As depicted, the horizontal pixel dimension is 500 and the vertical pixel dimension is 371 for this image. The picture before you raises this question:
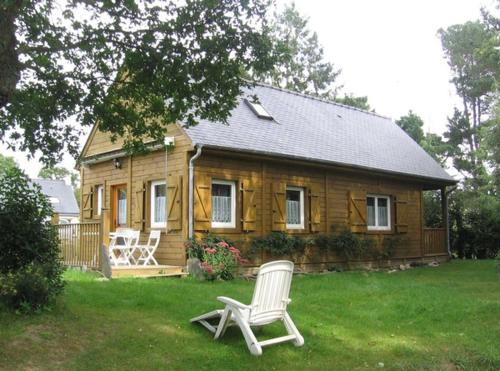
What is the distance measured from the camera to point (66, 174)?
69.8 m

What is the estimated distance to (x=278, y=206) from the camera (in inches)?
542

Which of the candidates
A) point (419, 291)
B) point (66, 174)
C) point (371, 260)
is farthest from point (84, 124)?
point (66, 174)

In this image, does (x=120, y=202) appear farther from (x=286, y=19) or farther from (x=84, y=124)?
(x=286, y=19)

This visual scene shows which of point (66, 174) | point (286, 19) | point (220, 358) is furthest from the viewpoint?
point (66, 174)

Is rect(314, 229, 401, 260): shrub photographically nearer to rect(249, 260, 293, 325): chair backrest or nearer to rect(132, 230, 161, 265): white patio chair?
rect(132, 230, 161, 265): white patio chair

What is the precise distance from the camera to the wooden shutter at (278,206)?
1368 centimetres

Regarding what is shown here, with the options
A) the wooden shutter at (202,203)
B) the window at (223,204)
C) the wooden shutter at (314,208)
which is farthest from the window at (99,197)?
the wooden shutter at (314,208)

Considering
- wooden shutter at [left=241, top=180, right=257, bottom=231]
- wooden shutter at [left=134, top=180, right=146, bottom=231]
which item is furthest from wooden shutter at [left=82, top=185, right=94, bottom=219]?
wooden shutter at [left=241, top=180, right=257, bottom=231]

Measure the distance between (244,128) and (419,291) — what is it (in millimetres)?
6379

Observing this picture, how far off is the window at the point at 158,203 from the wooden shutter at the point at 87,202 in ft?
10.8

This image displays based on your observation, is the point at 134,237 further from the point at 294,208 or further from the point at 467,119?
the point at 467,119

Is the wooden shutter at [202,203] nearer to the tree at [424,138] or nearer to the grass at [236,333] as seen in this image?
the grass at [236,333]

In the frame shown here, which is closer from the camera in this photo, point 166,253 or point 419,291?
point 419,291

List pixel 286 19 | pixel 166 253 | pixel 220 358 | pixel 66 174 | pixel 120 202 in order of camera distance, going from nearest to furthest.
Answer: pixel 220 358 < pixel 166 253 < pixel 120 202 < pixel 286 19 < pixel 66 174
